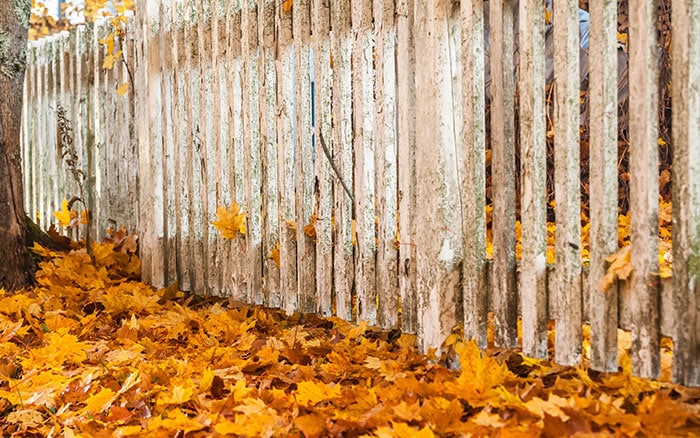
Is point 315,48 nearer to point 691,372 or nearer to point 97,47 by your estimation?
point 691,372

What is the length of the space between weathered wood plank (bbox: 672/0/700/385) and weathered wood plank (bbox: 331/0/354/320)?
1432mm

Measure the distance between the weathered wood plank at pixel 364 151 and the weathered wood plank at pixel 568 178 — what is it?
91 centimetres

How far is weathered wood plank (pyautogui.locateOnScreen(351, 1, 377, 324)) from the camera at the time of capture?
9.88 ft

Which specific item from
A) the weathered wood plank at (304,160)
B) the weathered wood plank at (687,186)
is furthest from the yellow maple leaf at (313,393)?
the weathered wood plank at (304,160)

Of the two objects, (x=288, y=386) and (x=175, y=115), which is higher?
(x=175, y=115)

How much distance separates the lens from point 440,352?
8.83 ft

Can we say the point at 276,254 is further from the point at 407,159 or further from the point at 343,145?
the point at 407,159

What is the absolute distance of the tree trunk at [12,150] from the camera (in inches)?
166

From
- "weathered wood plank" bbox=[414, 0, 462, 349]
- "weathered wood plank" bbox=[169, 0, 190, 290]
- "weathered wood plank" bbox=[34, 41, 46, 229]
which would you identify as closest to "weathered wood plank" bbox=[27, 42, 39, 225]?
"weathered wood plank" bbox=[34, 41, 46, 229]

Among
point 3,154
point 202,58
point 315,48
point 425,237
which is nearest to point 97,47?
point 3,154

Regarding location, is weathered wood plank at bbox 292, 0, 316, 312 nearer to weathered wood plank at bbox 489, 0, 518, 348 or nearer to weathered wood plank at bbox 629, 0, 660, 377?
weathered wood plank at bbox 489, 0, 518, 348

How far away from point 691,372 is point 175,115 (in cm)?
310

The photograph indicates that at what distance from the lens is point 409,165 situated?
284 cm

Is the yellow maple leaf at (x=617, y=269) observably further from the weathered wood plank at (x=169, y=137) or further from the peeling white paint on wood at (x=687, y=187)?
the weathered wood plank at (x=169, y=137)
